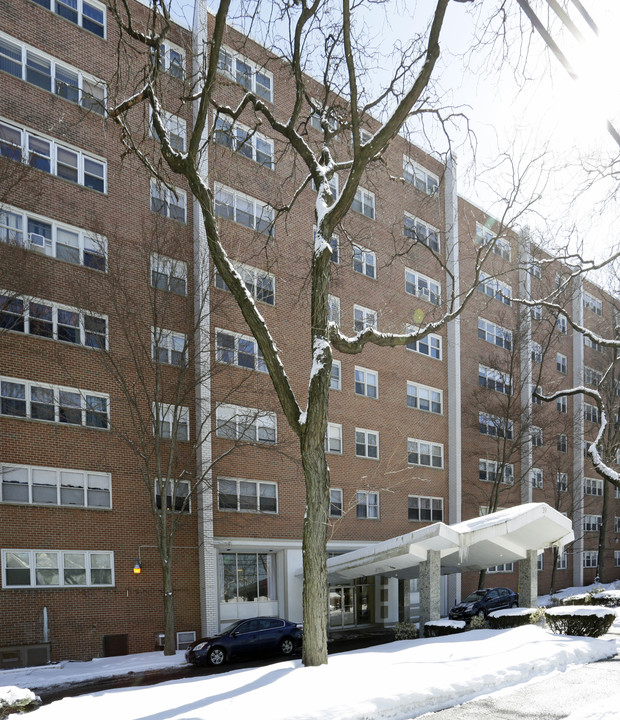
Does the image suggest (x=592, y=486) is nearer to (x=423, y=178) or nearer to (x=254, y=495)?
(x=423, y=178)

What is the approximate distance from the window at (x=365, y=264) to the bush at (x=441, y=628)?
16.3 meters

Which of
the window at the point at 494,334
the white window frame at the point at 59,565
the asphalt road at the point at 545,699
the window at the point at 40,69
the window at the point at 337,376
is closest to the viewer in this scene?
the asphalt road at the point at 545,699

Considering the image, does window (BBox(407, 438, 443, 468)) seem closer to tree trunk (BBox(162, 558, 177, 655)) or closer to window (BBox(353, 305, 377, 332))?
window (BBox(353, 305, 377, 332))

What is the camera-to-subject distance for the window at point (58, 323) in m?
21.2

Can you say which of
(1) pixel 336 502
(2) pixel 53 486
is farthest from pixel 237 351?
(1) pixel 336 502

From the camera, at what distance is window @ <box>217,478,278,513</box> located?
86.2 ft

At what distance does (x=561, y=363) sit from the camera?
168 feet

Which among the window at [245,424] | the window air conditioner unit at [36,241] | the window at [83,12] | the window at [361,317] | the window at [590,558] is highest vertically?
the window at [83,12]

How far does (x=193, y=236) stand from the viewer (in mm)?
25984

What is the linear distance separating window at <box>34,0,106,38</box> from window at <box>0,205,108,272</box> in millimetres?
6695

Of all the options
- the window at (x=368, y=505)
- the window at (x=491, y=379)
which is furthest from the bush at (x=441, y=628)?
the window at (x=491, y=379)

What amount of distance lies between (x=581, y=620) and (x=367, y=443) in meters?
15.0

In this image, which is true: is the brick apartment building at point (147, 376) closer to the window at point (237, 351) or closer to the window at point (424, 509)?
the window at point (237, 351)

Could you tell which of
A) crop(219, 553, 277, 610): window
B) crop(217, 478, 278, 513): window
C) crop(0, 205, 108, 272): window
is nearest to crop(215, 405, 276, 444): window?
crop(217, 478, 278, 513): window
